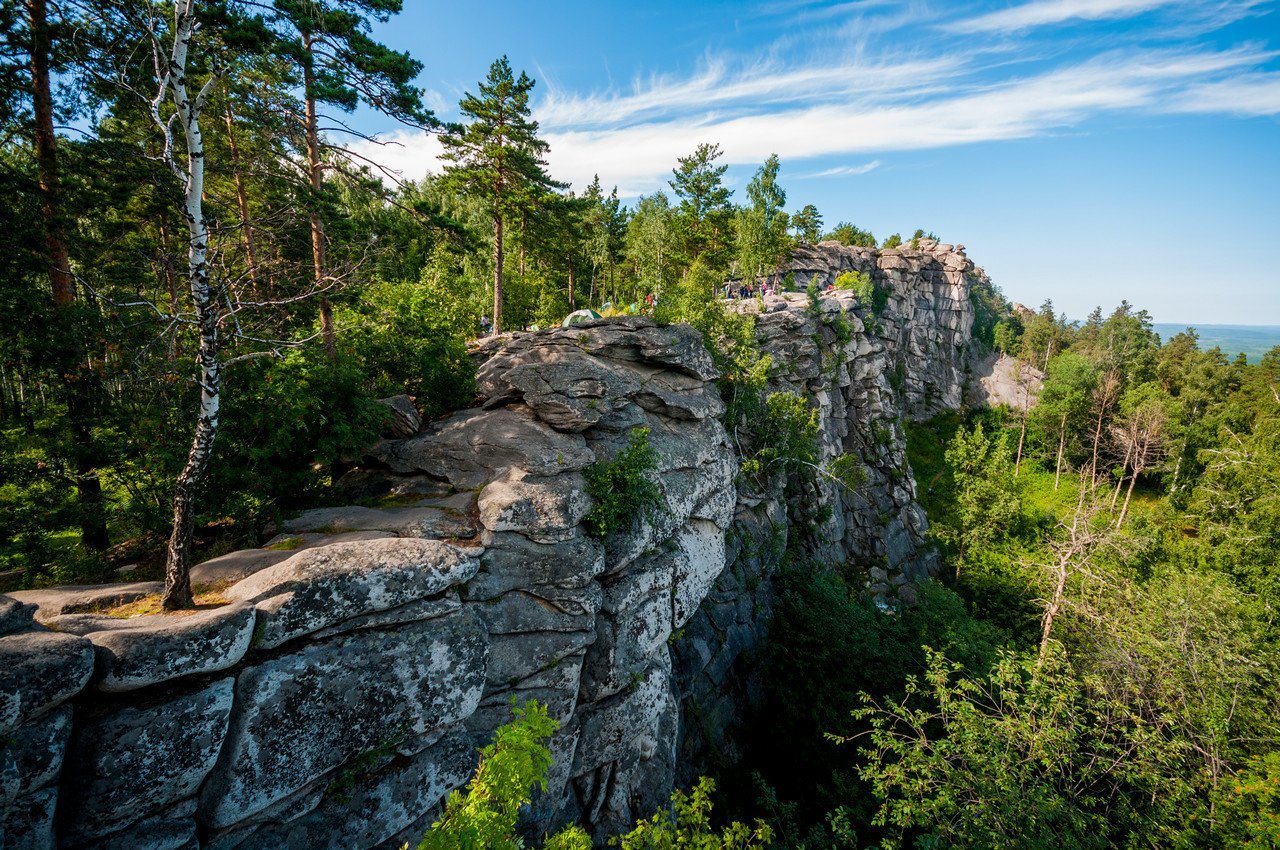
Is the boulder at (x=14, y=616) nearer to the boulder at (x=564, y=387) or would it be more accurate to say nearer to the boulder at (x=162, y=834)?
the boulder at (x=162, y=834)

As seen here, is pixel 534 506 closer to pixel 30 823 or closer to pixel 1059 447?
pixel 30 823

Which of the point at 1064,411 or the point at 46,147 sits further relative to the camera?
the point at 1064,411

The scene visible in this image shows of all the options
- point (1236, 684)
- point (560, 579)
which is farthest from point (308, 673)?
point (1236, 684)

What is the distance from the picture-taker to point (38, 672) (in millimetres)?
4555

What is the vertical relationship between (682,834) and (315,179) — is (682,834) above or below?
below

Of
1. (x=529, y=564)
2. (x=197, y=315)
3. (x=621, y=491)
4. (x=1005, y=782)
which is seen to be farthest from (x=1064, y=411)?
(x=197, y=315)

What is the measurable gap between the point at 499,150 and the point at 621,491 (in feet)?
50.7

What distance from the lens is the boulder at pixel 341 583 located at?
20.3 feet

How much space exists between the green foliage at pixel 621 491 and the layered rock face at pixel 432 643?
328 millimetres

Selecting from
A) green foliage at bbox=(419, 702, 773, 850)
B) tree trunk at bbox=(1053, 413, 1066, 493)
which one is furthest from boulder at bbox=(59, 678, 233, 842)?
tree trunk at bbox=(1053, 413, 1066, 493)

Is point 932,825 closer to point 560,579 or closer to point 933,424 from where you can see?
point 560,579

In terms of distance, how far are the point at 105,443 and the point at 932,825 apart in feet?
53.0

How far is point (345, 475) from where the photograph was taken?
11.2m

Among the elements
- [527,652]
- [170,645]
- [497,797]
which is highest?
[170,645]
